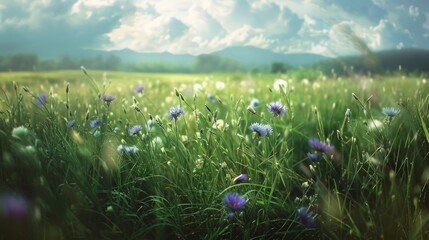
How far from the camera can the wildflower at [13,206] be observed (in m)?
1.55

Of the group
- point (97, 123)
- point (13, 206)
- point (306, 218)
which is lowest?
point (306, 218)

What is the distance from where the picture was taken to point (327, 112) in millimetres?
3303

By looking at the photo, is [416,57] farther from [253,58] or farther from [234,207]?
[234,207]

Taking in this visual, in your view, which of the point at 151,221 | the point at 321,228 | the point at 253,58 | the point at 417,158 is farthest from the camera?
the point at 253,58

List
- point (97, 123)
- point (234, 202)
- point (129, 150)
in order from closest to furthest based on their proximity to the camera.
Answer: point (234, 202), point (129, 150), point (97, 123)

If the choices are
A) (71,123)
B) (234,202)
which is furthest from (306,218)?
(71,123)

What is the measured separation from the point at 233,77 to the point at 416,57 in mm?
3118

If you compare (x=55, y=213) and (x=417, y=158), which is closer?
(x=55, y=213)

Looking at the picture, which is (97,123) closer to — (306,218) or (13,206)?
(13,206)

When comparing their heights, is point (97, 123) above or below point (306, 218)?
above

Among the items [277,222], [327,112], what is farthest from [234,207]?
[327,112]

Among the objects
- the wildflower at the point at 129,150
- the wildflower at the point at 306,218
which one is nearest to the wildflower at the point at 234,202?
the wildflower at the point at 306,218

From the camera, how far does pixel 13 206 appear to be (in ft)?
5.23

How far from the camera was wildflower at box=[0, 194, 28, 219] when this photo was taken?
Result: 1551 millimetres
